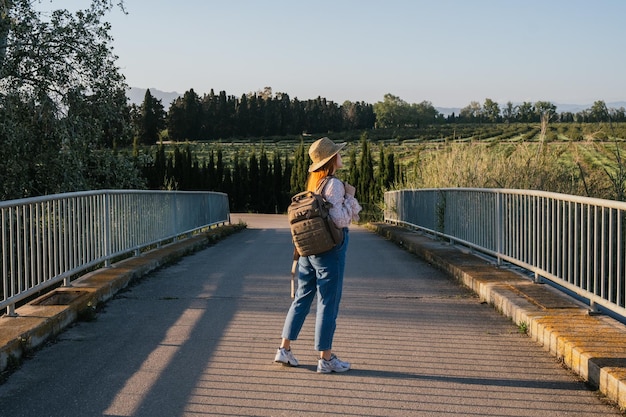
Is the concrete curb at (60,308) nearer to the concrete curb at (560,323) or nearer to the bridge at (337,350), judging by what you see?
the bridge at (337,350)

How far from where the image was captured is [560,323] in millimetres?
6734

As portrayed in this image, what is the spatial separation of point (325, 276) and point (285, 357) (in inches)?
28.8

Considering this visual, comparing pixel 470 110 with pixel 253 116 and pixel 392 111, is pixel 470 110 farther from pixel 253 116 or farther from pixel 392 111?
pixel 253 116

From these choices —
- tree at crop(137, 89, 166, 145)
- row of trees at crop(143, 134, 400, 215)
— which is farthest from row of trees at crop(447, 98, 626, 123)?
tree at crop(137, 89, 166, 145)

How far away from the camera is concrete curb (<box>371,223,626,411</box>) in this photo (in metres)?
5.29

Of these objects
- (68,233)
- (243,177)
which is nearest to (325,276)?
(68,233)

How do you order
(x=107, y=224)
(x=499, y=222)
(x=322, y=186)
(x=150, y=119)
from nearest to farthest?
(x=322, y=186), (x=499, y=222), (x=107, y=224), (x=150, y=119)

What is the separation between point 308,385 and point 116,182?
48.9ft

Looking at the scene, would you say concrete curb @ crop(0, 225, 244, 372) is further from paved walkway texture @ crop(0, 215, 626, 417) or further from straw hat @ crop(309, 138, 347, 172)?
straw hat @ crop(309, 138, 347, 172)

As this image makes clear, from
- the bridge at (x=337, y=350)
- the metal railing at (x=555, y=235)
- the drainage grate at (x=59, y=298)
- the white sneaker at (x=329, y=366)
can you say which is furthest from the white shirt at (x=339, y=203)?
the drainage grate at (x=59, y=298)

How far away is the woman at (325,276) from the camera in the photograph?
580 centimetres

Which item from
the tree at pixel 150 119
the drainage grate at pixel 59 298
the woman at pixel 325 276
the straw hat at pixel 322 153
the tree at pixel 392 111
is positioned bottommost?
the drainage grate at pixel 59 298

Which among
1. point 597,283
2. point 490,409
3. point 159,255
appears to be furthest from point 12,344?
point 159,255

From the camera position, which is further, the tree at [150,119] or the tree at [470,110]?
the tree at [470,110]
